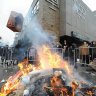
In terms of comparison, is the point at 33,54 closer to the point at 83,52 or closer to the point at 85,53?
the point at 83,52

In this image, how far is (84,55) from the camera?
11.3 meters

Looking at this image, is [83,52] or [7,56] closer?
[83,52]

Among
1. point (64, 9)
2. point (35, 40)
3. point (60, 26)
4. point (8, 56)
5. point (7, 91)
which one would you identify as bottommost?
point (7, 91)

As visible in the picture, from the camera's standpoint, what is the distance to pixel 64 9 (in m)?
21.7

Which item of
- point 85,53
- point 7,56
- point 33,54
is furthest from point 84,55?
point 7,56

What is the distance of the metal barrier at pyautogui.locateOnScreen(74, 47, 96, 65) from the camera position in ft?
36.2

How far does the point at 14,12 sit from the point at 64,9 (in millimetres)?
14005

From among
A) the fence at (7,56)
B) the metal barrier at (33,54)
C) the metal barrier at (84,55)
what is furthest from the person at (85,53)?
the fence at (7,56)

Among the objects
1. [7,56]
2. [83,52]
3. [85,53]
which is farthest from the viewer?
[7,56]

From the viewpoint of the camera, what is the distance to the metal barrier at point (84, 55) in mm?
11031

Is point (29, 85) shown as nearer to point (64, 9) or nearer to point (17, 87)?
point (17, 87)

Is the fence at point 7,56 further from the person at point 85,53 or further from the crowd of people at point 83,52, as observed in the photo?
the person at point 85,53

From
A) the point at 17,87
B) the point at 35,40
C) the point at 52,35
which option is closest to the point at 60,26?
the point at 52,35

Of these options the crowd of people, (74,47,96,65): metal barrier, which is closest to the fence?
the crowd of people
